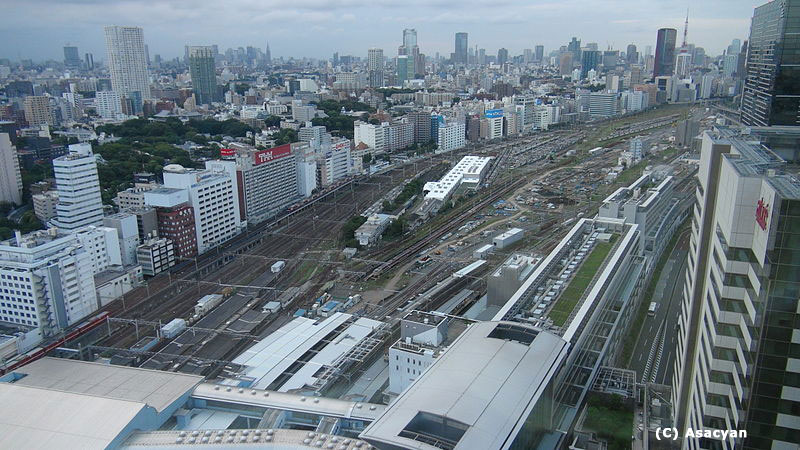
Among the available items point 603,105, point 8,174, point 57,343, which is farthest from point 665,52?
point 57,343

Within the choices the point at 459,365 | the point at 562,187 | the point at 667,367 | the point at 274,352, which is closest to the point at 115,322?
the point at 274,352

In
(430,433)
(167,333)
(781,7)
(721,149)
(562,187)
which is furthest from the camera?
(562,187)

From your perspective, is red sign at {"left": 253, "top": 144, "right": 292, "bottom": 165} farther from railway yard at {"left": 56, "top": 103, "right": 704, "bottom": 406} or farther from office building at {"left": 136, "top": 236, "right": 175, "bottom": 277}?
office building at {"left": 136, "top": 236, "right": 175, "bottom": 277}

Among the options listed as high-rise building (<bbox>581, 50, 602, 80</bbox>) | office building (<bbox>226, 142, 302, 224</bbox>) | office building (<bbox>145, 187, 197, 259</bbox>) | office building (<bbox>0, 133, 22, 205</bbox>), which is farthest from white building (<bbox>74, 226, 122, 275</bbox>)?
high-rise building (<bbox>581, 50, 602, 80</bbox>)

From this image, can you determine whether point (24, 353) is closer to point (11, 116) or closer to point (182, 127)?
point (182, 127)

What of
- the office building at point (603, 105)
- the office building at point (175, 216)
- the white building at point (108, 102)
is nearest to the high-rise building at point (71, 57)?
the white building at point (108, 102)

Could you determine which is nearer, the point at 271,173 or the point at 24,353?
the point at 24,353

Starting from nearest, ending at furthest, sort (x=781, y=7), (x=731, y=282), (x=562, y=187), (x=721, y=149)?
(x=731, y=282) → (x=721, y=149) → (x=781, y=7) → (x=562, y=187)
